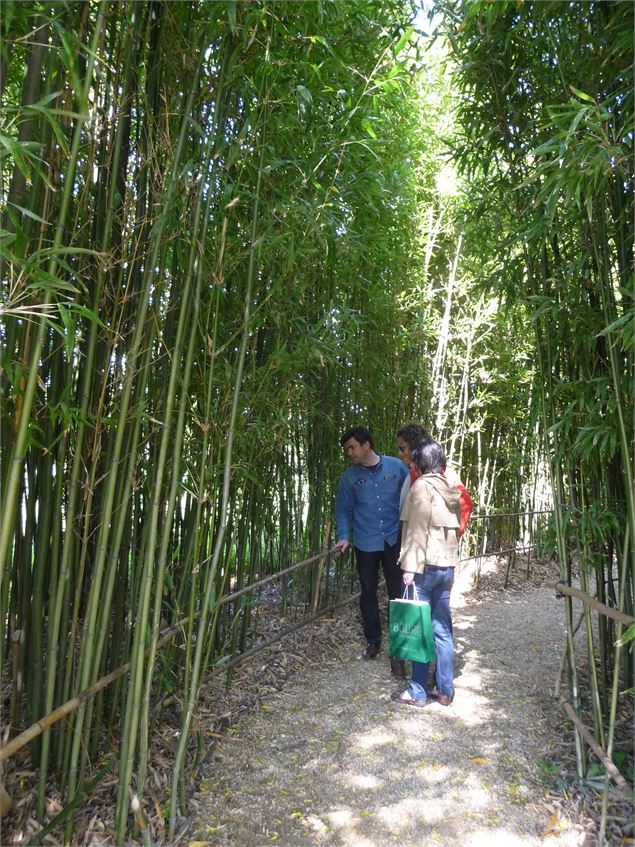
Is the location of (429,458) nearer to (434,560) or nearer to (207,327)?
(434,560)

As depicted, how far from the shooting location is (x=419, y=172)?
4.55m

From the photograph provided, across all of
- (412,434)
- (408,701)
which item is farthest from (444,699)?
(412,434)

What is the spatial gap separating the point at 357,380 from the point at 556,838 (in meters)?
2.66

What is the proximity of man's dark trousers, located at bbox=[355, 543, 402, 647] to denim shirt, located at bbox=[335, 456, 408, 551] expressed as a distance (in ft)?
0.19

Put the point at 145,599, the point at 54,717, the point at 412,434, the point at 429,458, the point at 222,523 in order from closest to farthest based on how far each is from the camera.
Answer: the point at 54,717
the point at 145,599
the point at 222,523
the point at 429,458
the point at 412,434

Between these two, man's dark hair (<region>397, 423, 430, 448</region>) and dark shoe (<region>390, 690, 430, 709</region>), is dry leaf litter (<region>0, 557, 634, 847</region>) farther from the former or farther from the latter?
man's dark hair (<region>397, 423, 430, 448</region>)

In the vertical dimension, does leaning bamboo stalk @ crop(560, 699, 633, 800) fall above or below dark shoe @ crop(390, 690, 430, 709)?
above

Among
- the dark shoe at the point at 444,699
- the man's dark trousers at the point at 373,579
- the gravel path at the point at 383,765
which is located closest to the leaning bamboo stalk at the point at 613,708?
the gravel path at the point at 383,765

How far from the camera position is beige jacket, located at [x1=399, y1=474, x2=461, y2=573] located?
2.93 metres

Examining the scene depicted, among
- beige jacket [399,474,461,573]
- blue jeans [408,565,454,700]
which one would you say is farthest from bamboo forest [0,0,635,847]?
beige jacket [399,474,461,573]

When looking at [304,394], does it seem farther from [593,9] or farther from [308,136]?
[593,9]

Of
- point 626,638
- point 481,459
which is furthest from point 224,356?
point 481,459

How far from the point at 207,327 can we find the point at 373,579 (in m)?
2.01

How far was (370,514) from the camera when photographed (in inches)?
139
